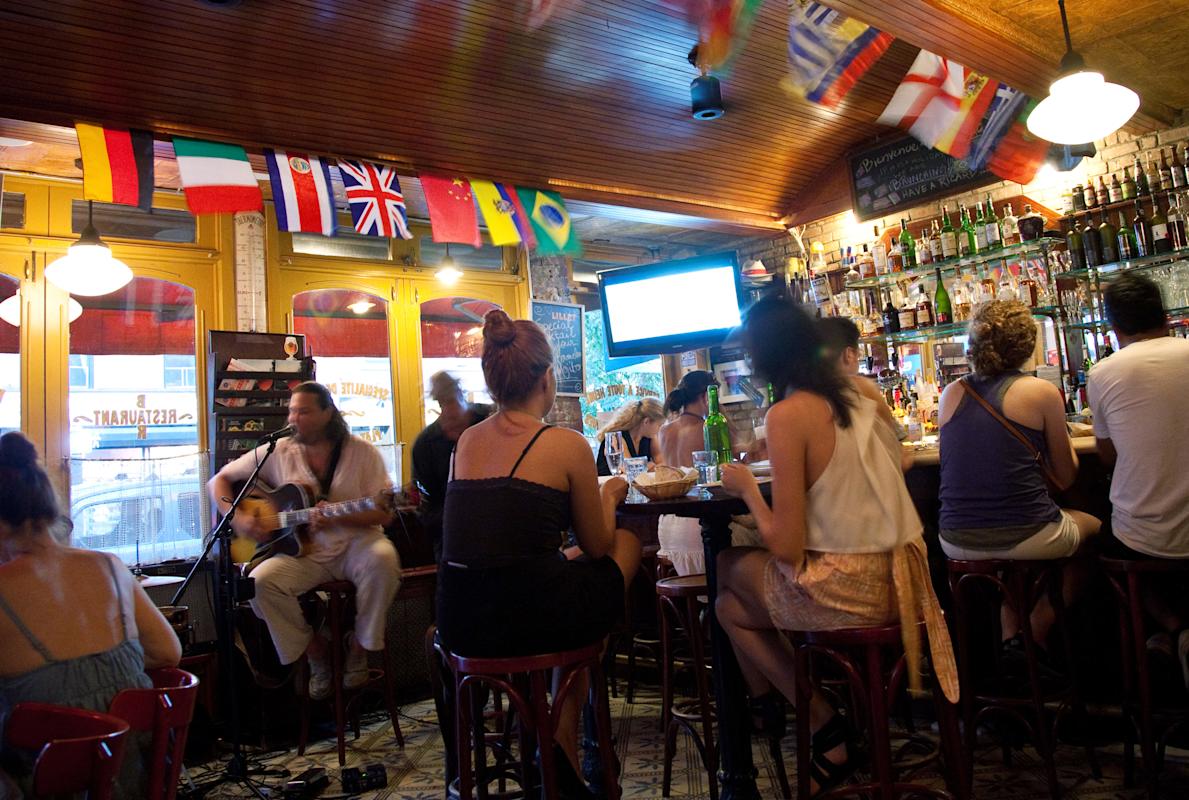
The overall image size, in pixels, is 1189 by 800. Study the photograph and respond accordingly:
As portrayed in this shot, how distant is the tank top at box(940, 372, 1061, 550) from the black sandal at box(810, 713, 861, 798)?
0.94 m

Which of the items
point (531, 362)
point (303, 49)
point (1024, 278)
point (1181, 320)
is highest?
point (303, 49)

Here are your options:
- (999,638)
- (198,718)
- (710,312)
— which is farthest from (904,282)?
(198,718)

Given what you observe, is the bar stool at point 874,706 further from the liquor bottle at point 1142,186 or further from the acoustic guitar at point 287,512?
the liquor bottle at point 1142,186

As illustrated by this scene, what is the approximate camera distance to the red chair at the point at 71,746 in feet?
4.94

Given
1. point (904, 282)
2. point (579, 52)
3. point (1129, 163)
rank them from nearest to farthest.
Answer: point (579, 52), point (1129, 163), point (904, 282)

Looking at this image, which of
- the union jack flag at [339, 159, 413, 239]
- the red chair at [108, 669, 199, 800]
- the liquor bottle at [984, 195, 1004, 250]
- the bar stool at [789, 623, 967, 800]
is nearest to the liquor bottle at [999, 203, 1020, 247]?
the liquor bottle at [984, 195, 1004, 250]

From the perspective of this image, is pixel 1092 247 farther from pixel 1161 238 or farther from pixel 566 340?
pixel 566 340

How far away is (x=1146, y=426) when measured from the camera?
2.76m

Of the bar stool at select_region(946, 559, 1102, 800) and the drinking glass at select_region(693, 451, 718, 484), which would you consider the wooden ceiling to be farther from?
the bar stool at select_region(946, 559, 1102, 800)

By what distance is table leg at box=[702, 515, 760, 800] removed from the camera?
254cm

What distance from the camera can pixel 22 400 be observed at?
5.95 metres

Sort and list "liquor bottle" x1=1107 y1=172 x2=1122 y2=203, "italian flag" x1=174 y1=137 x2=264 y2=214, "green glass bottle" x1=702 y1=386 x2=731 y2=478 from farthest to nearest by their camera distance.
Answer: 1. "liquor bottle" x1=1107 y1=172 x2=1122 y2=203
2. "italian flag" x1=174 y1=137 x2=264 y2=214
3. "green glass bottle" x1=702 y1=386 x2=731 y2=478

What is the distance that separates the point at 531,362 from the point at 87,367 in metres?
5.19

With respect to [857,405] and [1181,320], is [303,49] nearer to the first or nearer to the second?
[857,405]
